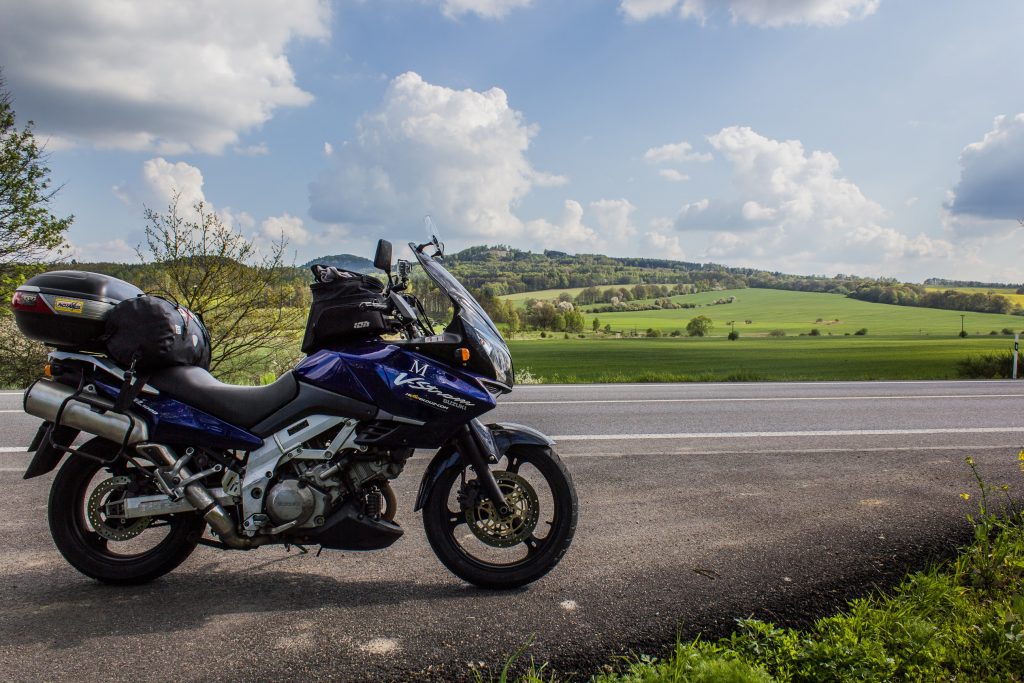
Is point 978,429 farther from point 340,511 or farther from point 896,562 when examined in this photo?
point 340,511

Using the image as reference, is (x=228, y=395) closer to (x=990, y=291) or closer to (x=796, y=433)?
(x=796, y=433)

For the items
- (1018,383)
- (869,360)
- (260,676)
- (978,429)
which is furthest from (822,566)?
(869,360)

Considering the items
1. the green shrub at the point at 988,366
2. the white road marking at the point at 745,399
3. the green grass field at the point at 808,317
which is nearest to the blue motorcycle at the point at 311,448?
the white road marking at the point at 745,399

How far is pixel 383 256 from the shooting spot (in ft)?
10.4

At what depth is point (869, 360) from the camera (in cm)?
3406

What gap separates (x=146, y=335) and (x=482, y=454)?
174 cm

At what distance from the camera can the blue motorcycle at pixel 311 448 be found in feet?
10.8

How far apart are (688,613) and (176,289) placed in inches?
643

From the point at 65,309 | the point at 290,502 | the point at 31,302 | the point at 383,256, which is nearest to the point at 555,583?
the point at 290,502

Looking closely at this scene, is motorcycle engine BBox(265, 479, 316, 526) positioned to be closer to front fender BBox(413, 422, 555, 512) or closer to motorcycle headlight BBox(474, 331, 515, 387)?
front fender BBox(413, 422, 555, 512)

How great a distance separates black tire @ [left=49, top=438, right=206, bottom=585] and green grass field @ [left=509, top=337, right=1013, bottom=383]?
2094 cm

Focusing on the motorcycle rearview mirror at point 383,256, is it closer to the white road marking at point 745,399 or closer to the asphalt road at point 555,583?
A: the asphalt road at point 555,583

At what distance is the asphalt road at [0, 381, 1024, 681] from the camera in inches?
110

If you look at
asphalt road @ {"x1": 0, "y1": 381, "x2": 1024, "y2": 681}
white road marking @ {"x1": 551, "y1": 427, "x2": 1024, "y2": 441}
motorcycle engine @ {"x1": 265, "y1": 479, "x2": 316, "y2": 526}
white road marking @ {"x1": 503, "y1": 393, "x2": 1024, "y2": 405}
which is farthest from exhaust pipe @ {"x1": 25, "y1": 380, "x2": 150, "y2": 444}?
white road marking @ {"x1": 503, "y1": 393, "x2": 1024, "y2": 405}
